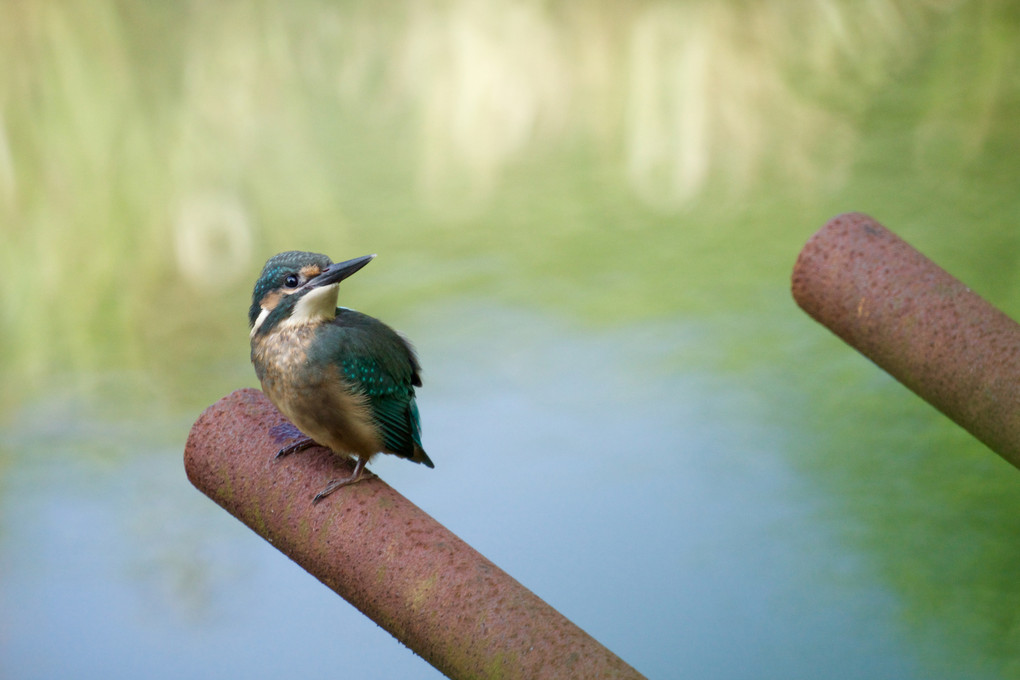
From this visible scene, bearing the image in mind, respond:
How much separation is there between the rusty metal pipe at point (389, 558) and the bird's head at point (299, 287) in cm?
13

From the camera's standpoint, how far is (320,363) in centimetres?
115

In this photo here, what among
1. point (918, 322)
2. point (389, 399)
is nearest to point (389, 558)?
point (389, 399)

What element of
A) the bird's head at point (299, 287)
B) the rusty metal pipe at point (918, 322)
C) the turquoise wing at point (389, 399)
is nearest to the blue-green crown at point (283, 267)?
the bird's head at point (299, 287)

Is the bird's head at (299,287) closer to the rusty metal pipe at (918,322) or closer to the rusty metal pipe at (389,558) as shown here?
the rusty metal pipe at (389,558)

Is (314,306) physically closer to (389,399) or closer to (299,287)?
(299,287)

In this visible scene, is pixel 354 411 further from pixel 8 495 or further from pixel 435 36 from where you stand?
pixel 435 36

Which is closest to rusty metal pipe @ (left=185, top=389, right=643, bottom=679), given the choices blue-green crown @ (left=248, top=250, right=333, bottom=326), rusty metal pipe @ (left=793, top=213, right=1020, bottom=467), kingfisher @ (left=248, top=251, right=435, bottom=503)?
kingfisher @ (left=248, top=251, right=435, bottom=503)

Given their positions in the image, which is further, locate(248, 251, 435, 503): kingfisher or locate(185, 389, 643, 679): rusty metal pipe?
locate(248, 251, 435, 503): kingfisher

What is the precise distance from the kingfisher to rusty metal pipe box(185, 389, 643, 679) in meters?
0.03

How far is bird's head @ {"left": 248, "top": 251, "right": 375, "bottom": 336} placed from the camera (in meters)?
1.16

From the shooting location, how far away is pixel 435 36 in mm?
3408

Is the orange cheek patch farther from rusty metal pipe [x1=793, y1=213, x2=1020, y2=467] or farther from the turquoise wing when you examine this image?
rusty metal pipe [x1=793, y1=213, x2=1020, y2=467]

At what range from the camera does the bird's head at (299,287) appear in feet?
3.81

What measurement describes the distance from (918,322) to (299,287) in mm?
713
